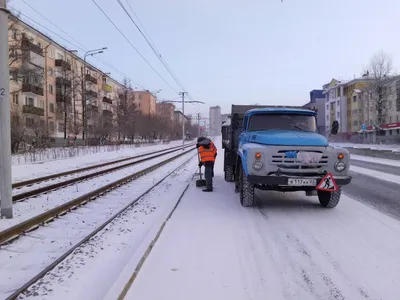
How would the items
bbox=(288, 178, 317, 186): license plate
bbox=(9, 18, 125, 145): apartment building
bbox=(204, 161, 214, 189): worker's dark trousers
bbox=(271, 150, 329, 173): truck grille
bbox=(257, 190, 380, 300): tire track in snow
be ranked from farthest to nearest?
1. bbox=(9, 18, 125, 145): apartment building
2. bbox=(204, 161, 214, 189): worker's dark trousers
3. bbox=(271, 150, 329, 173): truck grille
4. bbox=(288, 178, 317, 186): license plate
5. bbox=(257, 190, 380, 300): tire track in snow

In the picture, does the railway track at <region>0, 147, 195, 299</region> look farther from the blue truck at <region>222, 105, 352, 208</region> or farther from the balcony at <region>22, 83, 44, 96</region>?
the balcony at <region>22, 83, 44, 96</region>

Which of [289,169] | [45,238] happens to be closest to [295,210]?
[289,169]

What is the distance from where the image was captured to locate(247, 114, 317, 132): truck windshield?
874 cm

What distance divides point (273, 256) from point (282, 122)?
4.55 m

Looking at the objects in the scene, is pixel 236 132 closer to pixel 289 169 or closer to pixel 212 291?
pixel 289 169

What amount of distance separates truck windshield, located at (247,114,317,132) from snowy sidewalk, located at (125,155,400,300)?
2.00 meters

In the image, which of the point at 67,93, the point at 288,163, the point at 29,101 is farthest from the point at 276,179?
the point at 29,101

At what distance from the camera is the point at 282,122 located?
882 cm

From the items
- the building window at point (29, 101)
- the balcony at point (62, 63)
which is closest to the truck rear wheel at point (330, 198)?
the building window at point (29, 101)

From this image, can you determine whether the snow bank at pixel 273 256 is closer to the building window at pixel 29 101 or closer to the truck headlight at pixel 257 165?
the truck headlight at pixel 257 165

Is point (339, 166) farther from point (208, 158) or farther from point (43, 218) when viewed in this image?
point (43, 218)

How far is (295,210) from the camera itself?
7.95 meters

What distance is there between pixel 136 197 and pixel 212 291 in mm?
6222

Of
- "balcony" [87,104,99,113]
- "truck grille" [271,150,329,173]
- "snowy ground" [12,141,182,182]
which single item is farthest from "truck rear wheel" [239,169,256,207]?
"balcony" [87,104,99,113]
